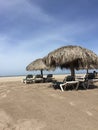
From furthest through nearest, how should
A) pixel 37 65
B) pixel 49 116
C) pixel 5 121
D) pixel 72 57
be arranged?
1. pixel 37 65
2. pixel 72 57
3. pixel 49 116
4. pixel 5 121

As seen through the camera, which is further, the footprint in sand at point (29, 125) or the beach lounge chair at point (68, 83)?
the beach lounge chair at point (68, 83)

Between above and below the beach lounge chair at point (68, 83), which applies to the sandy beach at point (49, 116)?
below

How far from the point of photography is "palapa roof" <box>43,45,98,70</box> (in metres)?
12.5

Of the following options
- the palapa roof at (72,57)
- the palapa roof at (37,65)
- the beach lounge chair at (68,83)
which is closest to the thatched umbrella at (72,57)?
the palapa roof at (72,57)

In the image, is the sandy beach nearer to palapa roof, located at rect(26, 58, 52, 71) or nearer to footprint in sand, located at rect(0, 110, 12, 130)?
footprint in sand, located at rect(0, 110, 12, 130)

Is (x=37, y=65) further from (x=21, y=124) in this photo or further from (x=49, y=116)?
(x=21, y=124)

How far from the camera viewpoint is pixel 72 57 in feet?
41.0

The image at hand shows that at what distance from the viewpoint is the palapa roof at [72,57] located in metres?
12.5

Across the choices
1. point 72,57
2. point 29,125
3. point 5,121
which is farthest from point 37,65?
point 29,125

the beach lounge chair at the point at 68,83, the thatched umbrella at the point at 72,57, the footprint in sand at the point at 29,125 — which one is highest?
the thatched umbrella at the point at 72,57

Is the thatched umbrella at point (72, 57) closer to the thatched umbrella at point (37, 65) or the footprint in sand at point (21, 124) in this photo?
the footprint in sand at point (21, 124)

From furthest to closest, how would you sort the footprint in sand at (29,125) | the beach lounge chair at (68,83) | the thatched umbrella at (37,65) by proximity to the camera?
1. the thatched umbrella at (37,65)
2. the beach lounge chair at (68,83)
3. the footprint in sand at (29,125)

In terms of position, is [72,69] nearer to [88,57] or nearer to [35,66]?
[88,57]

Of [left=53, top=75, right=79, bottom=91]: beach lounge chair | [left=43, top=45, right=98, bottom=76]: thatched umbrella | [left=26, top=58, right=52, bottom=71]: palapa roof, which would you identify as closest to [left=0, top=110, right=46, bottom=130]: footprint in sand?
[left=53, top=75, right=79, bottom=91]: beach lounge chair
